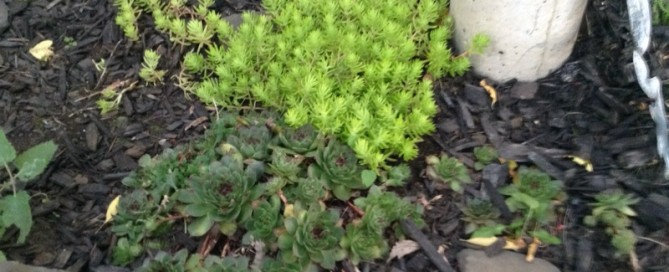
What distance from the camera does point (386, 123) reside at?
2625mm

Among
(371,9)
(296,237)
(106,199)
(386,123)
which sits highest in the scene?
(371,9)

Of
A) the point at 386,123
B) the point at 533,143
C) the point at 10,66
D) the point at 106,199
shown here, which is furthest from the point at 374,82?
the point at 10,66

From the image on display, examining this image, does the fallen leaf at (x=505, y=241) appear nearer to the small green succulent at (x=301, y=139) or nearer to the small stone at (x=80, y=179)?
the small green succulent at (x=301, y=139)

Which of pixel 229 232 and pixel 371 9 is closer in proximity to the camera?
pixel 229 232

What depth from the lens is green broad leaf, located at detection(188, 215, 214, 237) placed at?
2408mm

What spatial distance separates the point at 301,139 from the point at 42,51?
148 centimetres

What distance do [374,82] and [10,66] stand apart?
1.73 metres

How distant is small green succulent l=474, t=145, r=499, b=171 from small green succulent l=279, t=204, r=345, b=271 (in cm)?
69

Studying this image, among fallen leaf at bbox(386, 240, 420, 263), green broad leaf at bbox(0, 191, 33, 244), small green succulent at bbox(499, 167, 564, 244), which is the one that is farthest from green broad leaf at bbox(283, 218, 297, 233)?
green broad leaf at bbox(0, 191, 33, 244)

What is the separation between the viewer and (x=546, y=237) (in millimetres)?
2404

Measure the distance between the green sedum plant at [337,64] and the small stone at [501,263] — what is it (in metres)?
0.46

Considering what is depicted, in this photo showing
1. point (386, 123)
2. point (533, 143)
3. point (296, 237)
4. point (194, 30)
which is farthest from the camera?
point (194, 30)

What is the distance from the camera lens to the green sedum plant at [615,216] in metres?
2.35

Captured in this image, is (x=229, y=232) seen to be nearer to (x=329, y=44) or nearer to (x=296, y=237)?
(x=296, y=237)
